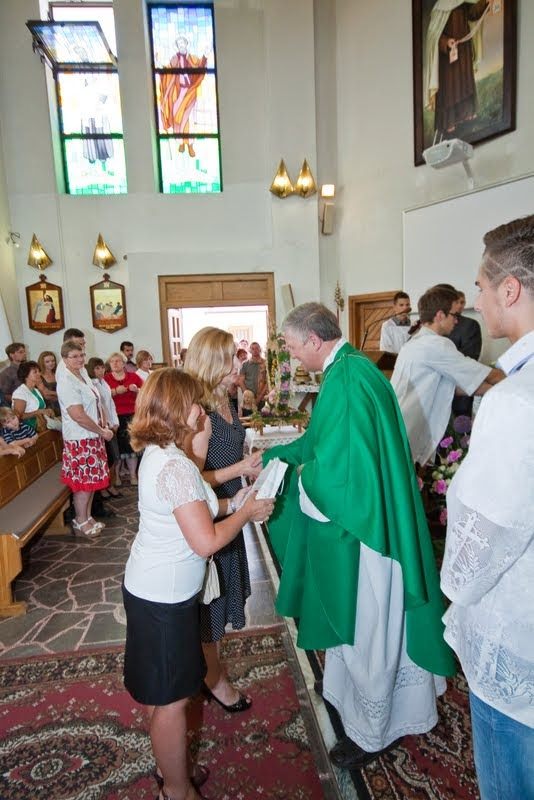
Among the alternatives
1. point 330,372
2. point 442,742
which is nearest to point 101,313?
point 330,372

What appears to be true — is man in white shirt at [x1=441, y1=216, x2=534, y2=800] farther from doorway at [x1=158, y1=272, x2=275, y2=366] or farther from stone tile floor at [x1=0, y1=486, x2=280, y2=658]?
doorway at [x1=158, y1=272, x2=275, y2=366]

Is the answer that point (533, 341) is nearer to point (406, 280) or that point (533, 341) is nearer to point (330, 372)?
point (330, 372)

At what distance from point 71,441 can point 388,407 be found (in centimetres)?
344

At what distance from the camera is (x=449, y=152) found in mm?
5863

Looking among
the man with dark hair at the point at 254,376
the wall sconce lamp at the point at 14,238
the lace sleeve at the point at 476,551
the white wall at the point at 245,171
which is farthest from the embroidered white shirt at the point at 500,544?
the wall sconce lamp at the point at 14,238

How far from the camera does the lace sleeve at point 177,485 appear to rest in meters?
1.43

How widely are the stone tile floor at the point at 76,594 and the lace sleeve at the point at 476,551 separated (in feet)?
7.47

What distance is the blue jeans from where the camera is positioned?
970mm

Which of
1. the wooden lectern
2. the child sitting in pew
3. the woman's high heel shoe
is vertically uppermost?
the wooden lectern

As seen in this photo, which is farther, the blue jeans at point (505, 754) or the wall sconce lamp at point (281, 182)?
the wall sconce lamp at point (281, 182)

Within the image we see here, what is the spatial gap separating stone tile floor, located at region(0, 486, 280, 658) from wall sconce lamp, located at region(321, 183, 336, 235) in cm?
650

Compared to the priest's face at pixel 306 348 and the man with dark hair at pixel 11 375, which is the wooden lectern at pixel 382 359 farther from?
the man with dark hair at pixel 11 375

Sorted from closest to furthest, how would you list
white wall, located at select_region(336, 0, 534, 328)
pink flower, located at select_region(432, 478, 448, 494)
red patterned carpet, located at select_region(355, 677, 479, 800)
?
red patterned carpet, located at select_region(355, 677, 479, 800) → pink flower, located at select_region(432, 478, 448, 494) → white wall, located at select_region(336, 0, 534, 328)

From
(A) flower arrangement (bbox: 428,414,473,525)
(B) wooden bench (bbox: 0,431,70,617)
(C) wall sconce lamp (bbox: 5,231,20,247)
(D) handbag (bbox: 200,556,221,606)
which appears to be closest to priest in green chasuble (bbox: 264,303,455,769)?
(D) handbag (bbox: 200,556,221,606)
